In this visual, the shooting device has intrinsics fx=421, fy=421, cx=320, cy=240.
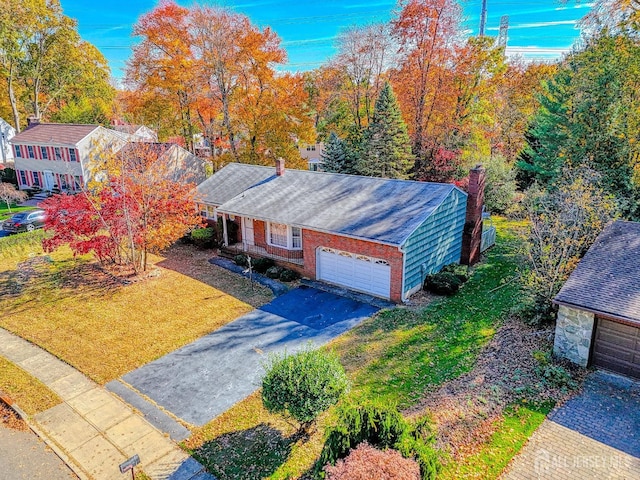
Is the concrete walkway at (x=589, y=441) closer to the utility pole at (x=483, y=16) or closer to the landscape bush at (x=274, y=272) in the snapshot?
the landscape bush at (x=274, y=272)

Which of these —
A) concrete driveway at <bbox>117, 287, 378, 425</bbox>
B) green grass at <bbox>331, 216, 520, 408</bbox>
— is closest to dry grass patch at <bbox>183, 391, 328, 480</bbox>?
concrete driveway at <bbox>117, 287, 378, 425</bbox>

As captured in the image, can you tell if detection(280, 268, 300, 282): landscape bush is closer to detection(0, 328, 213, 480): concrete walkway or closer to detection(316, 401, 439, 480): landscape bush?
detection(0, 328, 213, 480): concrete walkway

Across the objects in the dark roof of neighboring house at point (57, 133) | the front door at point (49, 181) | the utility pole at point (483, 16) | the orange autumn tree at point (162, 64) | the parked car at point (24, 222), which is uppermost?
the utility pole at point (483, 16)

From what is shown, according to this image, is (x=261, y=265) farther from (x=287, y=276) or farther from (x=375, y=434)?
(x=375, y=434)

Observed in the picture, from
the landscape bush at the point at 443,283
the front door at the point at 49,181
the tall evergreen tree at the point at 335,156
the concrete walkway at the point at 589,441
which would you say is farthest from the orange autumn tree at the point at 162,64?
the concrete walkway at the point at 589,441

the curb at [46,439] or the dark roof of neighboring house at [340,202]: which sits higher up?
the dark roof of neighboring house at [340,202]

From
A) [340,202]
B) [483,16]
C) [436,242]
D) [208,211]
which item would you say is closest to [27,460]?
[340,202]
